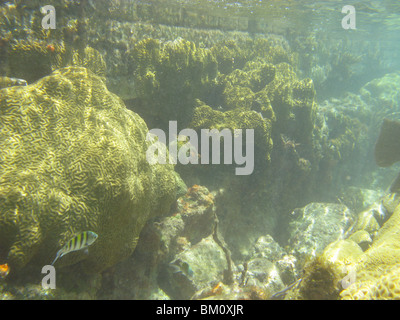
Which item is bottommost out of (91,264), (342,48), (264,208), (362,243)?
(264,208)

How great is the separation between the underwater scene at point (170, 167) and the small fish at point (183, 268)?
0.05 meters

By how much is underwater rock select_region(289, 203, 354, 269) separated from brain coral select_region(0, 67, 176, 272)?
6.03 m

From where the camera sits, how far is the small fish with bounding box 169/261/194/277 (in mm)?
5065

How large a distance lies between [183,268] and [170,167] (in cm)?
229

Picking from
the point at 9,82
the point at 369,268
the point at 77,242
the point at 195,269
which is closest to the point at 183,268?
the point at 195,269

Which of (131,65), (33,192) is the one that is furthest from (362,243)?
(131,65)

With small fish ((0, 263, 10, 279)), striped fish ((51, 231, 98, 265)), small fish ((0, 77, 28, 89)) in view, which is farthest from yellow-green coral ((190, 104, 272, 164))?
small fish ((0, 263, 10, 279))

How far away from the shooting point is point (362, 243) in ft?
19.0

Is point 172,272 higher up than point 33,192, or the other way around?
point 33,192

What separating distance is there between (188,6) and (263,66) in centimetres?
565

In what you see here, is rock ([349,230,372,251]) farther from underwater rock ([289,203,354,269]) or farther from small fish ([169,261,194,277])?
small fish ([169,261,194,277])

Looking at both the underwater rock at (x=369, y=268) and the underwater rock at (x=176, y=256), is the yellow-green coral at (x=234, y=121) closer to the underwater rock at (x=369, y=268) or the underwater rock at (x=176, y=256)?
the underwater rock at (x=176, y=256)

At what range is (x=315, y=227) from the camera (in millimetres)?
8562

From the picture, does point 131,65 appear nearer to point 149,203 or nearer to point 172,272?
point 149,203
